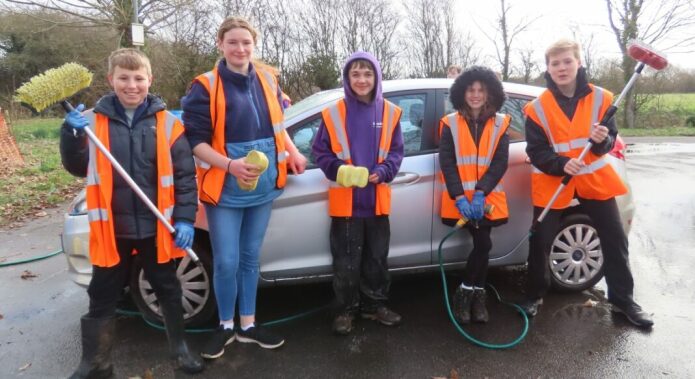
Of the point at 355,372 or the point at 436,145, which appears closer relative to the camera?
the point at 355,372

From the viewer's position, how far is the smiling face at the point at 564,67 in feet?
10.1

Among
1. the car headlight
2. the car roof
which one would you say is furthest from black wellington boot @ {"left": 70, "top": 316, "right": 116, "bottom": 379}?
the car roof

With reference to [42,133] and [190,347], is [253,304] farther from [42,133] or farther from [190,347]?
[42,133]

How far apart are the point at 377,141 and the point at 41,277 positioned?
3.64 metres

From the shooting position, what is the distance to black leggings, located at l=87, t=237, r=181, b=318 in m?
2.65

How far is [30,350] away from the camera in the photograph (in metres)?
3.21

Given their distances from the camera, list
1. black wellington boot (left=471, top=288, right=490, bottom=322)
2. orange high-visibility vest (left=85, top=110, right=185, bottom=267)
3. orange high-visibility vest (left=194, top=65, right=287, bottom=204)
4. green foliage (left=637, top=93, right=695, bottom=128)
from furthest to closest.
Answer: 1. green foliage (left=637, top=93, right=695, bottom=128)
2. black wellington boot (left=471, top=288, right=490, bottom=322)
3. orange high-visibility vest (left=194, top=65, right=287, bottom=204)
4. orange high-visibility vest (left=85, top=110, right=185, bottom=267)

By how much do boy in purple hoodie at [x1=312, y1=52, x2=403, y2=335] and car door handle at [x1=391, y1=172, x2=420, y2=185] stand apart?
0.21 metres

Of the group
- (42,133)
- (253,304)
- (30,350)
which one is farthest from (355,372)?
(42,133)

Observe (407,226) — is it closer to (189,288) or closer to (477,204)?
(477,204)

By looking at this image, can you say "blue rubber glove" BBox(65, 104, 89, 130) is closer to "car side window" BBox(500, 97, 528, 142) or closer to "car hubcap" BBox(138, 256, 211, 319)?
"car hubcap" BBox(138, 256, 211, 319)

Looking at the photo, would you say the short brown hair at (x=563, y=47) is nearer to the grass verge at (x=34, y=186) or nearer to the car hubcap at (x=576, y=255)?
the car hubcap at (x=576, y=255)

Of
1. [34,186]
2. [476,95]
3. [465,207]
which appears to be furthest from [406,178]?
[34,186]

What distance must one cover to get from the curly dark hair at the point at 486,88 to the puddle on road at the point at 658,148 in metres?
11.7
